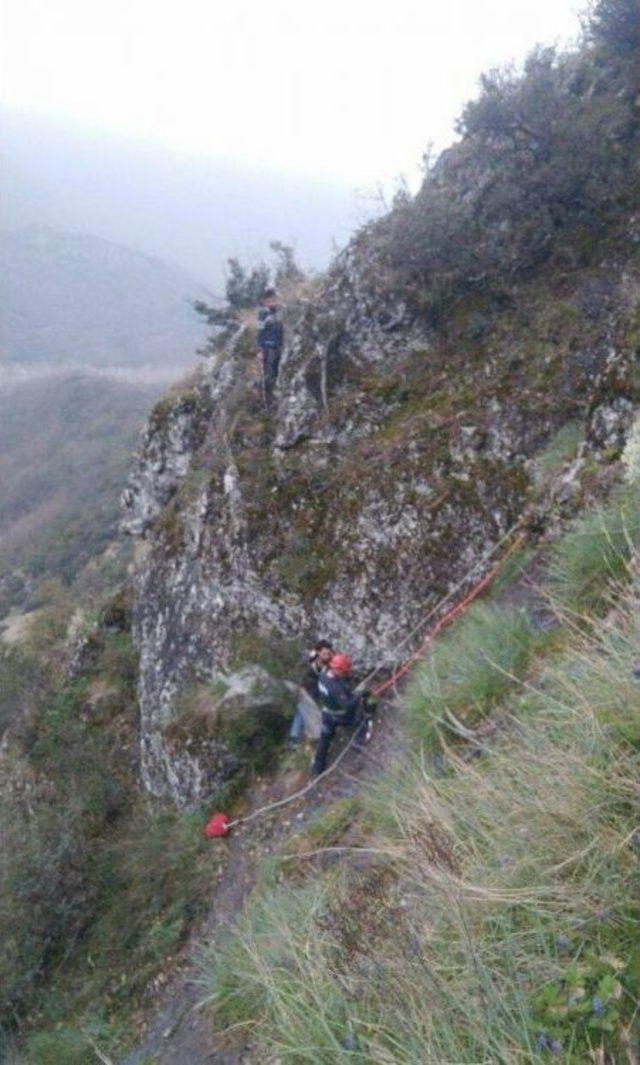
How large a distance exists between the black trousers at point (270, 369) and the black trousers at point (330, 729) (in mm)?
5115

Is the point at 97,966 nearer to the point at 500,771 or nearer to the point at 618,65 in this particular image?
the point at 500,771

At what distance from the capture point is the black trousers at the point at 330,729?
7797 millimetres

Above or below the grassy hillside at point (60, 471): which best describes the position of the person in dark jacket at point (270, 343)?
above

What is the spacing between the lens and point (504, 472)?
841 centimetres

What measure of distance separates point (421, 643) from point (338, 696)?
1.18 metres

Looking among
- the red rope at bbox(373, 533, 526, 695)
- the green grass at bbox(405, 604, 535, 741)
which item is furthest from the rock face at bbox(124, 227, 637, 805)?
the green grass at bbox(405, 604, 535, 741)

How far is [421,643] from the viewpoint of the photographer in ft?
27.2

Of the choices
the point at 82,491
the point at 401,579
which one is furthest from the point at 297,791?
the point at 82,491

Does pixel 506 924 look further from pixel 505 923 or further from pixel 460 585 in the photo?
pixel 460 585

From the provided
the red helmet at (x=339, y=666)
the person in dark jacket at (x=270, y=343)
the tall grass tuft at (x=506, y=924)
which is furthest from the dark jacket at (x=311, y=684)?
the tall grass tuft at (x=506, y=924)

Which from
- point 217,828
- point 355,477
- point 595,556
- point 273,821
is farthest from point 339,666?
point 595,556

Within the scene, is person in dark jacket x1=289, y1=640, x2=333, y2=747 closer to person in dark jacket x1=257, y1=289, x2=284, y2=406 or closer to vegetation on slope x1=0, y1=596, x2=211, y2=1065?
vegetation on slope x1=0, y1=596, x2=211, y2=1065

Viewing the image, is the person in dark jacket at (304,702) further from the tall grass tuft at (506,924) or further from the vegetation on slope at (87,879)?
the tall grass tuft at (506,924)

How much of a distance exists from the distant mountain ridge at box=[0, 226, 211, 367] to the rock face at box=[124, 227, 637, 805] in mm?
136003
